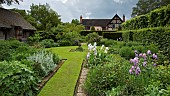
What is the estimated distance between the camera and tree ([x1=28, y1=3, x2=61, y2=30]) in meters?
52.2

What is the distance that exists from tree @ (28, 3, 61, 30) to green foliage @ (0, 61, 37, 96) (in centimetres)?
4605

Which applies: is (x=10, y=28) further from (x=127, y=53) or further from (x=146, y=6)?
(x=146, y=6)

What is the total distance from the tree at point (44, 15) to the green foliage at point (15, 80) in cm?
4605

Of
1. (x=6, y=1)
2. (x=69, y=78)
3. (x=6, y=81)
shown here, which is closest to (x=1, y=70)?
(x=6, y=81)

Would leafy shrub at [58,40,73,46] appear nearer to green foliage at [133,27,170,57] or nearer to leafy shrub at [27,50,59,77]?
green foliage at [133,27,170,57]

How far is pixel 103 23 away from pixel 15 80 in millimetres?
73759

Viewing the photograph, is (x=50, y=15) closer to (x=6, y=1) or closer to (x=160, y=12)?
(x=6, y=1)

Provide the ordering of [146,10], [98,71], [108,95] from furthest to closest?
[146,10]
[98,71]
[108,95]

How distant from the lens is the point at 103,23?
78.1m

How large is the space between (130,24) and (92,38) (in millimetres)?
4967

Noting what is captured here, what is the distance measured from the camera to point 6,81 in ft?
16.9

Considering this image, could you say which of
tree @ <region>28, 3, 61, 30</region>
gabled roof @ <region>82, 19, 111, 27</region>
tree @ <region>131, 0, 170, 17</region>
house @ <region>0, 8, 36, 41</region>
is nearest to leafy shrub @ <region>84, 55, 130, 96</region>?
house @ <region>0, 8, 36, 41</region>

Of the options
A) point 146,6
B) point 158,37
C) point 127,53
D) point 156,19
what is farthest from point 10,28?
point 146,6

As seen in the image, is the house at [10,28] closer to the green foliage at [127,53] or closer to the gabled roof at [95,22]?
the green foliage at [127,53]
